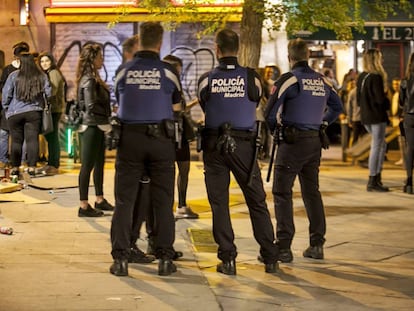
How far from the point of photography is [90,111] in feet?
34.8

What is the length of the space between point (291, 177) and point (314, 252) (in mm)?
744

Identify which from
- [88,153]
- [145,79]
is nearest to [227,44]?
[145,79]

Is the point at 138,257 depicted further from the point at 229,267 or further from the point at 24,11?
the point at 24,11

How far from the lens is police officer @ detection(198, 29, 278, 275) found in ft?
25.7

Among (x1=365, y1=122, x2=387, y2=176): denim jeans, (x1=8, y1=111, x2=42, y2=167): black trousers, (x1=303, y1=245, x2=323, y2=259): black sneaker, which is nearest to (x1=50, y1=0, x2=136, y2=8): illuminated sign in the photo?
(x1=8, y1=111, x2=42, y2=167): black trousers

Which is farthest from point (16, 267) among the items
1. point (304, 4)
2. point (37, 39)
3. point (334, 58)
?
point (334, 58)

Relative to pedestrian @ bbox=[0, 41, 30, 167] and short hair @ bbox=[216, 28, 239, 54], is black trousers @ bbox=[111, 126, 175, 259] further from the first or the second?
pedestrian @ bbox=[0, 41, 30, 167]

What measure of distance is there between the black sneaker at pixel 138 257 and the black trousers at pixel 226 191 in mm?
696

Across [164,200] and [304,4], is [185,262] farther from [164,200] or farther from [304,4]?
[304,4]

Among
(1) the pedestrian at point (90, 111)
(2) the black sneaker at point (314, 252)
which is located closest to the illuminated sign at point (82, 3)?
(1) the pedestrian at point (90, 111)

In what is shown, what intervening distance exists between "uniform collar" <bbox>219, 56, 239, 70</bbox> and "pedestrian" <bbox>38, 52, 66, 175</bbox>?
7407mm

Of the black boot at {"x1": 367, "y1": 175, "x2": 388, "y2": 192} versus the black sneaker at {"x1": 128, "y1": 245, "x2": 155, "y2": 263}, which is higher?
the black sneaker at {"x1": 128, "y1": 245, "x2": 155, "y2": 263}

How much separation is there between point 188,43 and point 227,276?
12577mm

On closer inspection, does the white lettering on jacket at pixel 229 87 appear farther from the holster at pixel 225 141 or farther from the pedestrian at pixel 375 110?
the pedestrian at pixel 375 110
